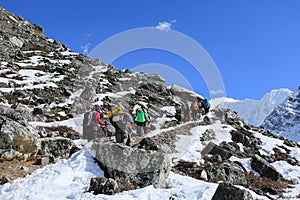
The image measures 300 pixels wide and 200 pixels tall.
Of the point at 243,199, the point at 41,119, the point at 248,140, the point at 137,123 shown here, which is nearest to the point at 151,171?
the point at 243,199

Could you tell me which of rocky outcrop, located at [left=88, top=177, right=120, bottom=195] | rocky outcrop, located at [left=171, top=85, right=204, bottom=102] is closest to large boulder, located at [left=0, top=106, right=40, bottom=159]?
rocky outcrop, located at [left=88, top=177, right=120, bottom=195]

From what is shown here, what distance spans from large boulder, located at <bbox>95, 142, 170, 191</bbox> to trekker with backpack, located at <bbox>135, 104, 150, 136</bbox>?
8528 millimetres

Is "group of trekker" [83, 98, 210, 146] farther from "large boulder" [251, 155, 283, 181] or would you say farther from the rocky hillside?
"large boulder" [251, 155, 283, 181]

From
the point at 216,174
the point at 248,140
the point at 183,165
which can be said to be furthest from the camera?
the point at 248,140

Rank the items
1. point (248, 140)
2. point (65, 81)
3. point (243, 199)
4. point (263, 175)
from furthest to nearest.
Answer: point (65, 81)
point (248, 140)
point (263, 175)
point (243, 199)

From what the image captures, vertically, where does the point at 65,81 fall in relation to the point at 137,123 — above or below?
above

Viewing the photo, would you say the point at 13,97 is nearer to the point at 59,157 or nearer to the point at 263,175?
the point at 59,157

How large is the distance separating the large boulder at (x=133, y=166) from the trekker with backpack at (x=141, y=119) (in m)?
8.53

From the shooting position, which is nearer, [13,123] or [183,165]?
[13,123]

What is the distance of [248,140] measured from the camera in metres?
27.4

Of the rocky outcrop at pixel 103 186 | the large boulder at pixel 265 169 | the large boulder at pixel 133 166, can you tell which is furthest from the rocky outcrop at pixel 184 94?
the rocky outcrop at pixel 103 186

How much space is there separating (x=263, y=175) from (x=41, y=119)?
Result: 51.7ft

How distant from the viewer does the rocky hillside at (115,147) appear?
432 inches

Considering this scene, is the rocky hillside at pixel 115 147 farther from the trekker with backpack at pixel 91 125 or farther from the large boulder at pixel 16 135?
the trekker with backpack at pixel 91 125
